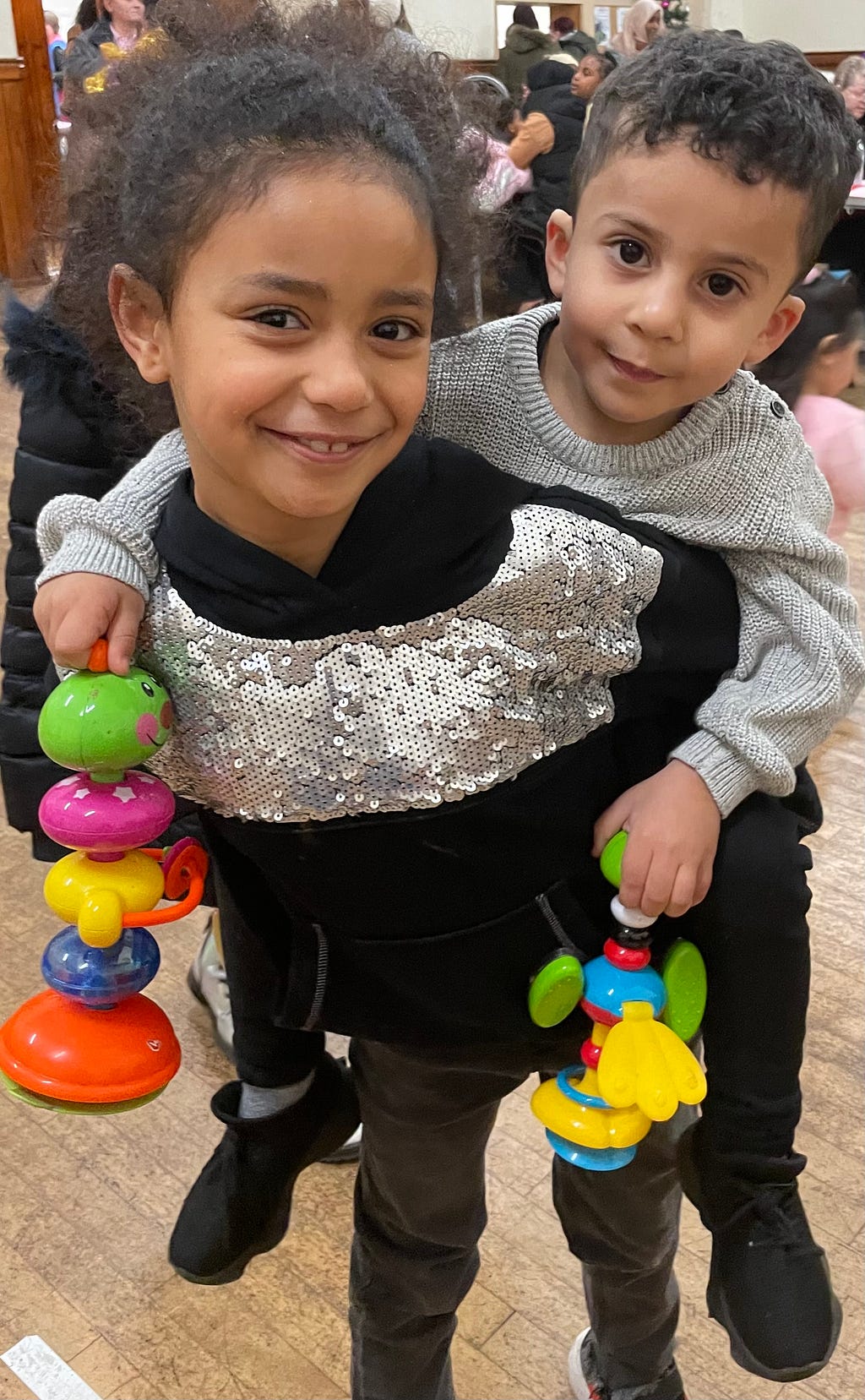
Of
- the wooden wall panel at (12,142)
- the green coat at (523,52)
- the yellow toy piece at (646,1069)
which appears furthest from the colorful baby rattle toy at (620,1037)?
the wooden wall panel at (12,142)

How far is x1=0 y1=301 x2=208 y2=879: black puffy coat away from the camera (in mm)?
1182

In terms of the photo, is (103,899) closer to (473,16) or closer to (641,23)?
(641,23)

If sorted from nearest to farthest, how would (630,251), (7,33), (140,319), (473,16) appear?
(140,319)
(630,251)
(7,33)
(473,16)

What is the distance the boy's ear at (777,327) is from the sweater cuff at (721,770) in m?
0.30

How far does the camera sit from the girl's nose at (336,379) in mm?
674

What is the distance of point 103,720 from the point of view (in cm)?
74

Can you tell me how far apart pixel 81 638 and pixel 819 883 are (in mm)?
1704

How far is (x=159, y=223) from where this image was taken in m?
0.72

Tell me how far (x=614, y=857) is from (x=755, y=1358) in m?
0.43

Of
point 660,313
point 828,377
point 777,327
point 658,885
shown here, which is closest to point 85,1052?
point 658,885

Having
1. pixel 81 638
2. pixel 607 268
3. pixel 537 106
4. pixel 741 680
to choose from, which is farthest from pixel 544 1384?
pixel 537 106

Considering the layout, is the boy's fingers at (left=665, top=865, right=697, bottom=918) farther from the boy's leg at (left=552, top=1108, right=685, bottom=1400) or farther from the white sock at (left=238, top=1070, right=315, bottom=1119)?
the white sock at (left=238, top=1070, right=315, bottom=1119)

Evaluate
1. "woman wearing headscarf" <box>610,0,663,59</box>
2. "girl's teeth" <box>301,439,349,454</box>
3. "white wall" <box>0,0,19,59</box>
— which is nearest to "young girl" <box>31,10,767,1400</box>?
"girl's teeth" <box>301,439,349,454</box>

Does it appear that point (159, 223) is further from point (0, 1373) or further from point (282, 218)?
point (0, 1373)
